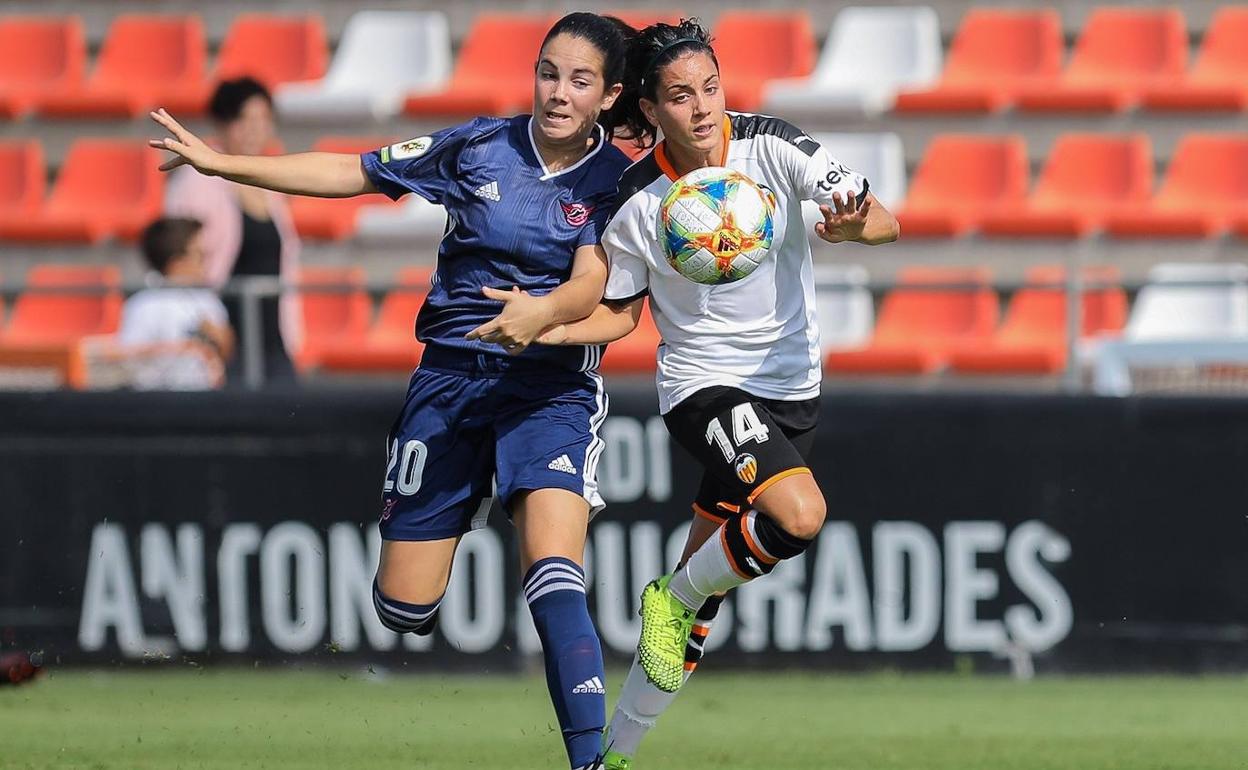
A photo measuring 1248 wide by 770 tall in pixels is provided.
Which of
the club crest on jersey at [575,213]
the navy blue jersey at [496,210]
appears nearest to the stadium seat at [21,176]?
the navy blue jersey at [496,210]

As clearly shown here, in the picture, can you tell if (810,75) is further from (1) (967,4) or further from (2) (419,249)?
(2) (419,249)

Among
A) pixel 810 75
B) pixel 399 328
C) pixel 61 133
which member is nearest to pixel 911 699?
pixel 399 328

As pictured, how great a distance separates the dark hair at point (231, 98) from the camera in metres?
10.6

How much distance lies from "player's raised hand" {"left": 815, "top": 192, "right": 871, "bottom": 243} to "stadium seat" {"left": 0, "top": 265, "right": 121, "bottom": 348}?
31.0ft

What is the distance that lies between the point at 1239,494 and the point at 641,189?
455 cm

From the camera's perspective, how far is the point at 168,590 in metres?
9.83

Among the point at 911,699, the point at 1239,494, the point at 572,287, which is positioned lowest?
the point at 911,699

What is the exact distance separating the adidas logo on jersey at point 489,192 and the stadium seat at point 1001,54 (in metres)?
8.28

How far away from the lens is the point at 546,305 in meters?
5.82

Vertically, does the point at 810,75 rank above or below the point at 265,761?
above

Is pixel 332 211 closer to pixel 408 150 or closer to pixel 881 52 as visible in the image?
pixel 881 52

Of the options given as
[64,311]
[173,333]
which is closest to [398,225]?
[64,311]

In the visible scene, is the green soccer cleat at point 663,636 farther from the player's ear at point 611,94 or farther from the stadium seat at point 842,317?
the stadium seat at point 842,317

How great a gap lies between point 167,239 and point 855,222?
18.4ft
